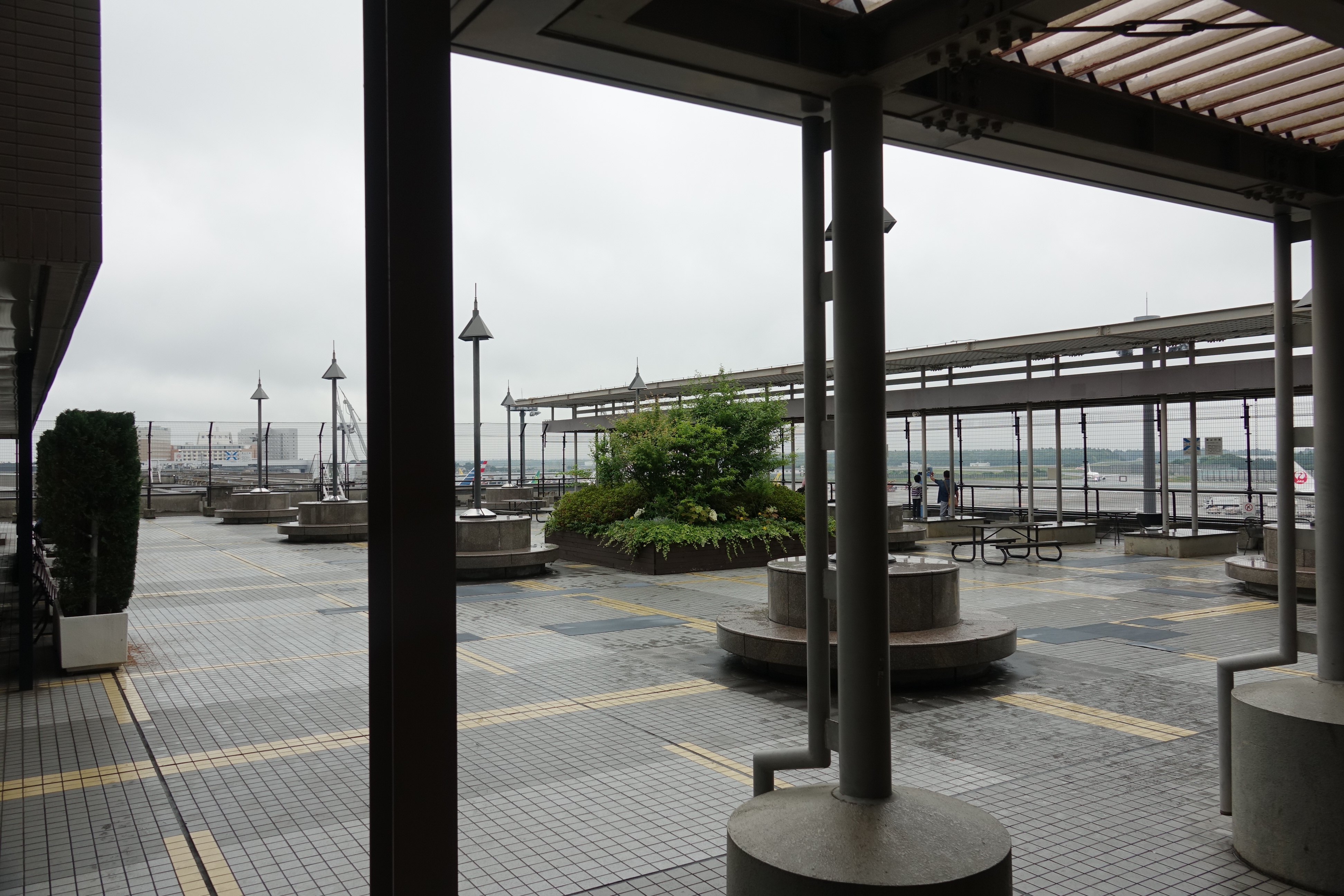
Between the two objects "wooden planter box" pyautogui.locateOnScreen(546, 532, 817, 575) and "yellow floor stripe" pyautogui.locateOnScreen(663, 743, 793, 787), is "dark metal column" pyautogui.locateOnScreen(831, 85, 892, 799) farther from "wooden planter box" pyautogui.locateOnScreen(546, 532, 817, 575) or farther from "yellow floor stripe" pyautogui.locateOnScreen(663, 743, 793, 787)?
"wooden planter box" pyautogui.locateOnScreen(546, 532, 817, 575)

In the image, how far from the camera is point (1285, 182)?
5152mm

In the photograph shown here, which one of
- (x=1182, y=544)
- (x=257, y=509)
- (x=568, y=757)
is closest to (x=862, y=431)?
(x=568, y=757)

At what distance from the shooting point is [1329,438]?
17.0 ft

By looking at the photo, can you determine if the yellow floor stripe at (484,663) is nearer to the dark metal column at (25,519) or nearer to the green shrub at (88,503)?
the green shrub at (88,503)

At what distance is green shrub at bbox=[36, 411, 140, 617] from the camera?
934cm

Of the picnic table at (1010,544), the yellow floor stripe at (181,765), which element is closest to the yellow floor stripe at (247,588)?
the yellow floor stripe at (181,765)

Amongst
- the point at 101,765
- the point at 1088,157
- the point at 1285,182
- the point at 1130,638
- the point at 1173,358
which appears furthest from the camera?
the point at 1173,358

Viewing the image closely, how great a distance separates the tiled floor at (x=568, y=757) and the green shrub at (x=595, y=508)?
797 centimetres

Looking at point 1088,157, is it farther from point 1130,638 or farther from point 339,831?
point 1130,638

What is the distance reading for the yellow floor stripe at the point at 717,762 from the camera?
6.18 meters

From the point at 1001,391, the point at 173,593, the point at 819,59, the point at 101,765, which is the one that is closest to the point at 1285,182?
the point at 819,59

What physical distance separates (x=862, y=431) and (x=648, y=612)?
9.79 meters

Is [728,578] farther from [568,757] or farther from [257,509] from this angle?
[257,509]

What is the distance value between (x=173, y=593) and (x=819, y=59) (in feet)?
47.7
